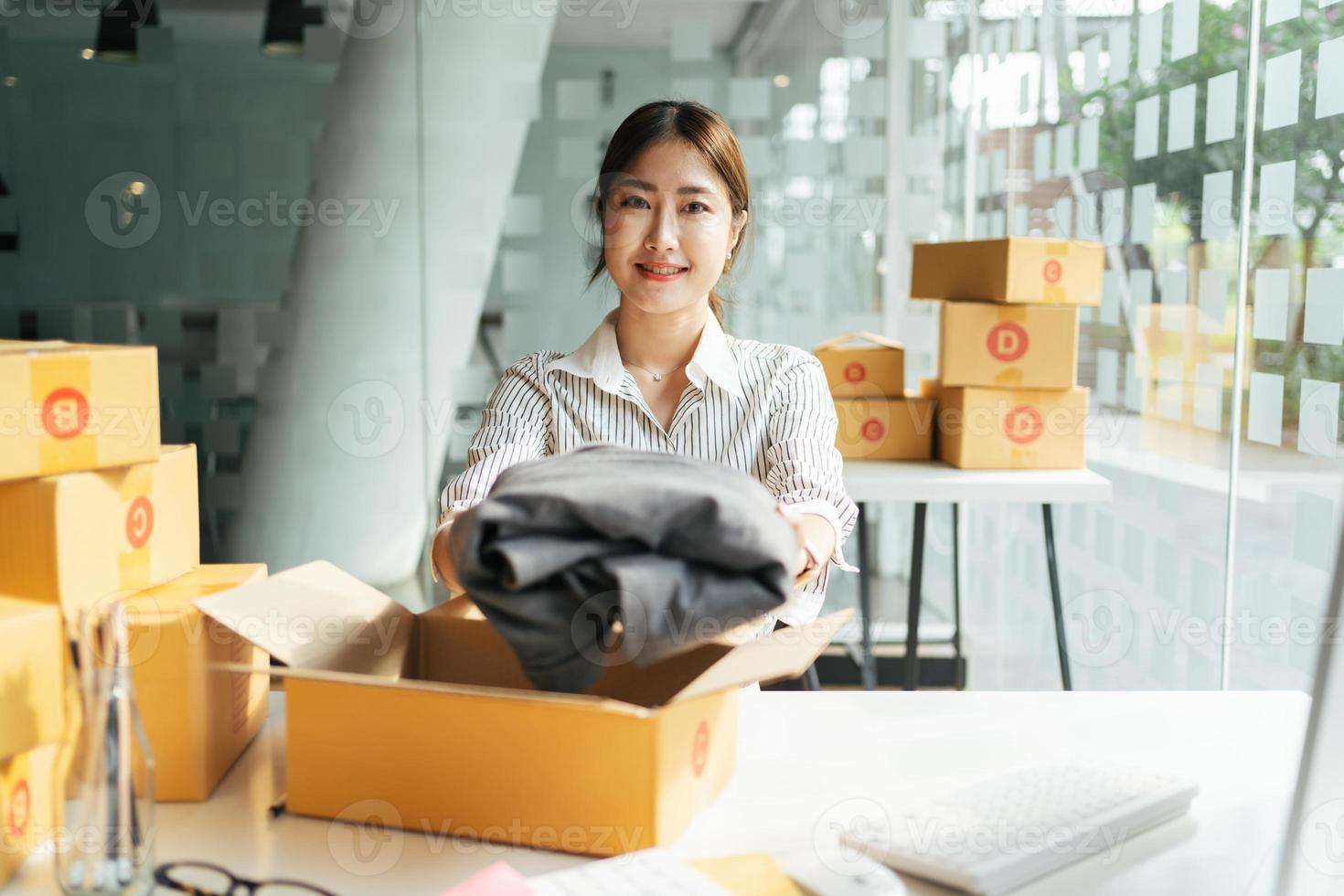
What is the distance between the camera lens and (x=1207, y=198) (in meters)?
2.44

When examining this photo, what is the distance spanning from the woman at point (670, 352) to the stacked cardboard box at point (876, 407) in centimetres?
119

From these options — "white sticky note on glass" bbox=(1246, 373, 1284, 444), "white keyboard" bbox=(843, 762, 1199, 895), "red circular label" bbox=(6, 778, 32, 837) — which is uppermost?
"white sticky note on glass" bbox=(1246, 373, 1284, 444)

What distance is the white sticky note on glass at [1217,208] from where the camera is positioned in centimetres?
238

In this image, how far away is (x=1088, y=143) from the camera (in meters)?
3.00

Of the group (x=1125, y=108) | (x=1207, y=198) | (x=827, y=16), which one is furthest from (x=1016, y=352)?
(x=827, y=16)

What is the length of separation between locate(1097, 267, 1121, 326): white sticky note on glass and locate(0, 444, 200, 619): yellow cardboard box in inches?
97.0

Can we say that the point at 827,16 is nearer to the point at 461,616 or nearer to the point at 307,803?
the point at 461,616

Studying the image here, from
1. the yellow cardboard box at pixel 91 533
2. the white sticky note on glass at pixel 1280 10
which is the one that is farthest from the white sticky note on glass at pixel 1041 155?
the yellow cardboard box at pixel 91 533

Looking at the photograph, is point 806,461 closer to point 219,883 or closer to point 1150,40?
point 219,883

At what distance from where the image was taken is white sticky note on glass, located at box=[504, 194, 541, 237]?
3242 millimetres

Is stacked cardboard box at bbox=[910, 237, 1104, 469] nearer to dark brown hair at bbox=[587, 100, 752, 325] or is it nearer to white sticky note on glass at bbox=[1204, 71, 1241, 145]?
white sticky note on glass at bbox=[1204, 71, 1241, 145]

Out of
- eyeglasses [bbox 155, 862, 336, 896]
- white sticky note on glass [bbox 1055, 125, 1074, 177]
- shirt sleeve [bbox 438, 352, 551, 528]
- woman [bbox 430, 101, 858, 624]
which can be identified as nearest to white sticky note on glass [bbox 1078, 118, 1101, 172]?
white sticky note on glass [bbox 1055, 125, 1074, 177]

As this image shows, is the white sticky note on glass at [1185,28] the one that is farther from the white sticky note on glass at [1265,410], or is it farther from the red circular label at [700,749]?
the red circular label at [700,749]

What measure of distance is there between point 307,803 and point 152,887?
0.46ft
